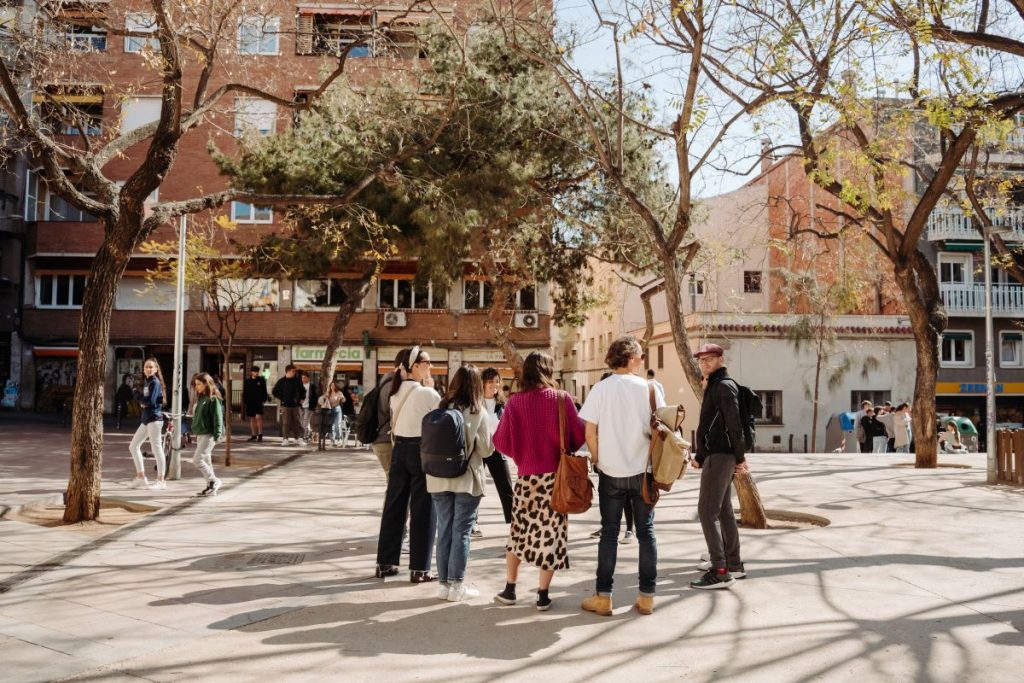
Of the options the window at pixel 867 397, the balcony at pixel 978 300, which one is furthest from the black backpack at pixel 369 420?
the balcony at pixel 978 300

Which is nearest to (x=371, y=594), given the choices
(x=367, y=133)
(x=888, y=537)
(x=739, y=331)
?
(x=888, y=537)

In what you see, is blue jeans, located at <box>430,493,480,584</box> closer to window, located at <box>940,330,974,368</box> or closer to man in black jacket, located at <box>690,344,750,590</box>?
man in black jacket, located at <box>690,344,750,590</box>

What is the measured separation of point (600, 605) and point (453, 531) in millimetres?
1212

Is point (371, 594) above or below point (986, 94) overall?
below

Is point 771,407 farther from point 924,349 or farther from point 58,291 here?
point 58,291

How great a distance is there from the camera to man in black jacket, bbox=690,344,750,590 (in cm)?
685

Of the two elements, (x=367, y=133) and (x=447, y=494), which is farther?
(x=367, y=133)

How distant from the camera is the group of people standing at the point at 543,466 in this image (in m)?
6.11

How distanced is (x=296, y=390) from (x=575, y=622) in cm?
1837

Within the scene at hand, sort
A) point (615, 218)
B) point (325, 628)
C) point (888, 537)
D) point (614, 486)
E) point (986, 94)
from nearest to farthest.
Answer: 1. point (325, 628)
2. point (614, 486)
3. point (888, 537)
4. point (986, 94)
5. point (615, 218)

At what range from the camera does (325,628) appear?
5.70 metres

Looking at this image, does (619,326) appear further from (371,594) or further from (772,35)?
(371,594)

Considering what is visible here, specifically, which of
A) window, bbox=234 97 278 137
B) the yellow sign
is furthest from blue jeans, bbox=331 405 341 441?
the yellow sign

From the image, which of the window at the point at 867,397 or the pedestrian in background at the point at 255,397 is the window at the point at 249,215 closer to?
the pedestrian in background at the point at 255,397
